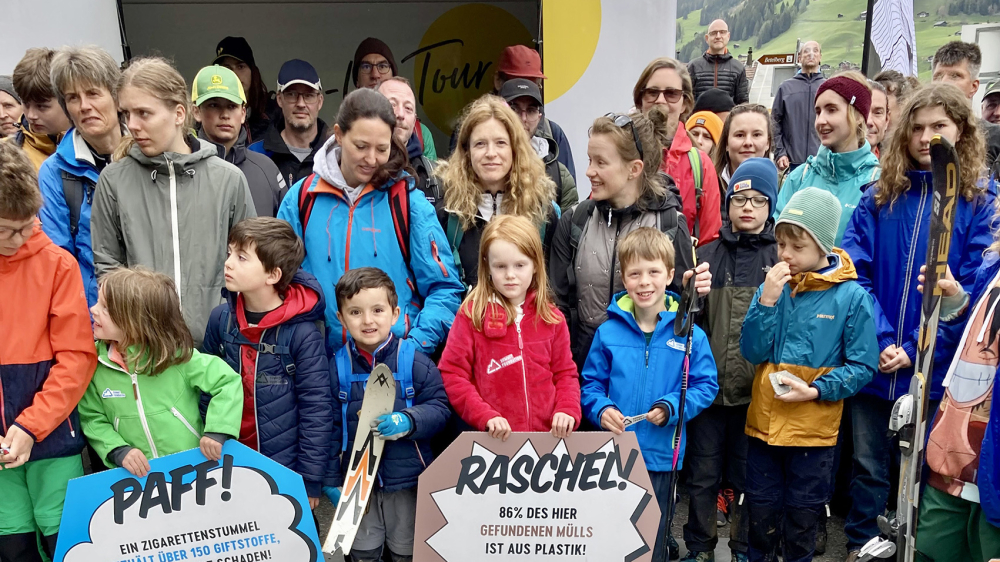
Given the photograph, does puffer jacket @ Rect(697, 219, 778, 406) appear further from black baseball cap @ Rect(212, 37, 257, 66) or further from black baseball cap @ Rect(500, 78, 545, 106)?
black baseball cap @ Rect(212, 37, 257, 66)

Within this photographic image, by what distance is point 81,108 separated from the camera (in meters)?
3.17

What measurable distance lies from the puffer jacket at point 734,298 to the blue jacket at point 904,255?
46 centimetres

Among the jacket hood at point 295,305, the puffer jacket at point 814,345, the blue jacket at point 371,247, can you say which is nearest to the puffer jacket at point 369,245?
the blue jacket at point 371,247

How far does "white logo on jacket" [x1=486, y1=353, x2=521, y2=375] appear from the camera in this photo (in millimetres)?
2994

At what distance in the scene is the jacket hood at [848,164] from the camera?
3.95 metres

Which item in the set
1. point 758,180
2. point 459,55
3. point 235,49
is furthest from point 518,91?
point 459,55

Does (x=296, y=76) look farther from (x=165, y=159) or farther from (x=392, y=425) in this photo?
(x=392, y=425)

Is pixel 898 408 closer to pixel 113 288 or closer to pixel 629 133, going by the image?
pixel 629 133

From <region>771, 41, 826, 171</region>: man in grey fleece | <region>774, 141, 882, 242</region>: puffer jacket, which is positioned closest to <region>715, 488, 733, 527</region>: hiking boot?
<region>774, 141, 882, 242</region>: puffer jacket

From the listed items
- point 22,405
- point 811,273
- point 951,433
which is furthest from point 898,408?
point 22,405

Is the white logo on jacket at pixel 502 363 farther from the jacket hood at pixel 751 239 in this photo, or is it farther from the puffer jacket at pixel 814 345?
the jacket hood at pixel 751 239

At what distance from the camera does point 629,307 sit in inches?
126

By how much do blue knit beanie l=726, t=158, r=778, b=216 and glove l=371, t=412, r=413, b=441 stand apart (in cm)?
174

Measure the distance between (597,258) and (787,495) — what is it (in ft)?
4.15
